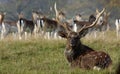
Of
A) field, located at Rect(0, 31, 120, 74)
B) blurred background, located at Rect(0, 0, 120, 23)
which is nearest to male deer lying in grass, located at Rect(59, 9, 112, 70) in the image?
field, located at Rect(0, 31, 120, 74)

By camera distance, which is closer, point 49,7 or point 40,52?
point 40,52

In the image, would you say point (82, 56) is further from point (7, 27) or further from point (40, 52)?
point (7, 27)

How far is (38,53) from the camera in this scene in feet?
47.6

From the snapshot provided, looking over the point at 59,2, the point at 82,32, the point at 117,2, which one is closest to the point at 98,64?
the point at 82,32

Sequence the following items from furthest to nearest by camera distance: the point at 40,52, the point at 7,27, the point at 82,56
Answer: the point at 7,27, the point at 40,52, the point at 82,56

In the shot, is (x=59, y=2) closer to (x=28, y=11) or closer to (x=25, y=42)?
(x=28, y=11)

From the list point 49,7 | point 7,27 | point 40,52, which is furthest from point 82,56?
point 49,7

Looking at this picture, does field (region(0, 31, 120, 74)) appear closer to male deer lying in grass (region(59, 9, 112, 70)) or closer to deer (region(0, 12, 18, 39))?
male deer lying in grass (region(59, 9, 112, 70))

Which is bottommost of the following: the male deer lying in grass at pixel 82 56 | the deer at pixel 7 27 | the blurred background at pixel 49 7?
the male deer lying in grass at pixel 82 56

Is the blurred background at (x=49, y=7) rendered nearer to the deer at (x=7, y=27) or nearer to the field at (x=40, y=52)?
the deer at (x=7, y=27)

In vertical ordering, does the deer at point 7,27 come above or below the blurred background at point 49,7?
below

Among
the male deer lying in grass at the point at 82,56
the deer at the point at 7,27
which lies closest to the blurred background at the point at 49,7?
the deer at the point at 7,27

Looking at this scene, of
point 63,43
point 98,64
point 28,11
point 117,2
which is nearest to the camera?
point 98,64

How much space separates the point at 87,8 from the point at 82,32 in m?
63.5
